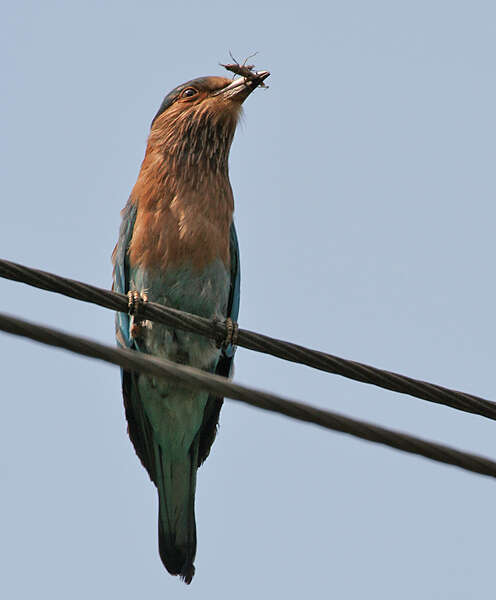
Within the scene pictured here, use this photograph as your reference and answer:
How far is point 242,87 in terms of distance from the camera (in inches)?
261

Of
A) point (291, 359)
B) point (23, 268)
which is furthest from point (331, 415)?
point (23, 268)

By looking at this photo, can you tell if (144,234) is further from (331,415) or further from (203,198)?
(331,415)

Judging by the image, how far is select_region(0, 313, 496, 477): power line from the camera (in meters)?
2.79

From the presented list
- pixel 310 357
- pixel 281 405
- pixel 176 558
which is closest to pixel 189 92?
pixel 176 558

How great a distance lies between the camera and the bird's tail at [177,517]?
6.20 meters

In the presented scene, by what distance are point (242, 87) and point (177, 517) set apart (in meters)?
2.95

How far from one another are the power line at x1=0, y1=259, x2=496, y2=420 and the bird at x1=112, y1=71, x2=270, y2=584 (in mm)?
1682

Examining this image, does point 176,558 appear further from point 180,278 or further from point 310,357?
point 310,357

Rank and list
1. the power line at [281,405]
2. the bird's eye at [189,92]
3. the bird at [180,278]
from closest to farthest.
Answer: the power line at [281,405], the bird at [180,278], the bird's eye at [189,92]

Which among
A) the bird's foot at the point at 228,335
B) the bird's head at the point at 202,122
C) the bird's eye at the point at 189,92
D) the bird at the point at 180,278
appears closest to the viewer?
the bird's foot at the point at 228,335

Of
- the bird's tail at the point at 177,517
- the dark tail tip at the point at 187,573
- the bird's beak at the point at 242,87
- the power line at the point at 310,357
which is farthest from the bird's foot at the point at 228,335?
the bird's beak at the point at 242,87

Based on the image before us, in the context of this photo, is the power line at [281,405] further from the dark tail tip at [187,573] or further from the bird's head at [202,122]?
the bird's head at [202,122]

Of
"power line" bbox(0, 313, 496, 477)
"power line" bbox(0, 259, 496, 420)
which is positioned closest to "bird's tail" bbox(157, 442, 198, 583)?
"power line" bbox(0, 259, 496, 420)

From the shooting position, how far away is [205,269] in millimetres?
5895
